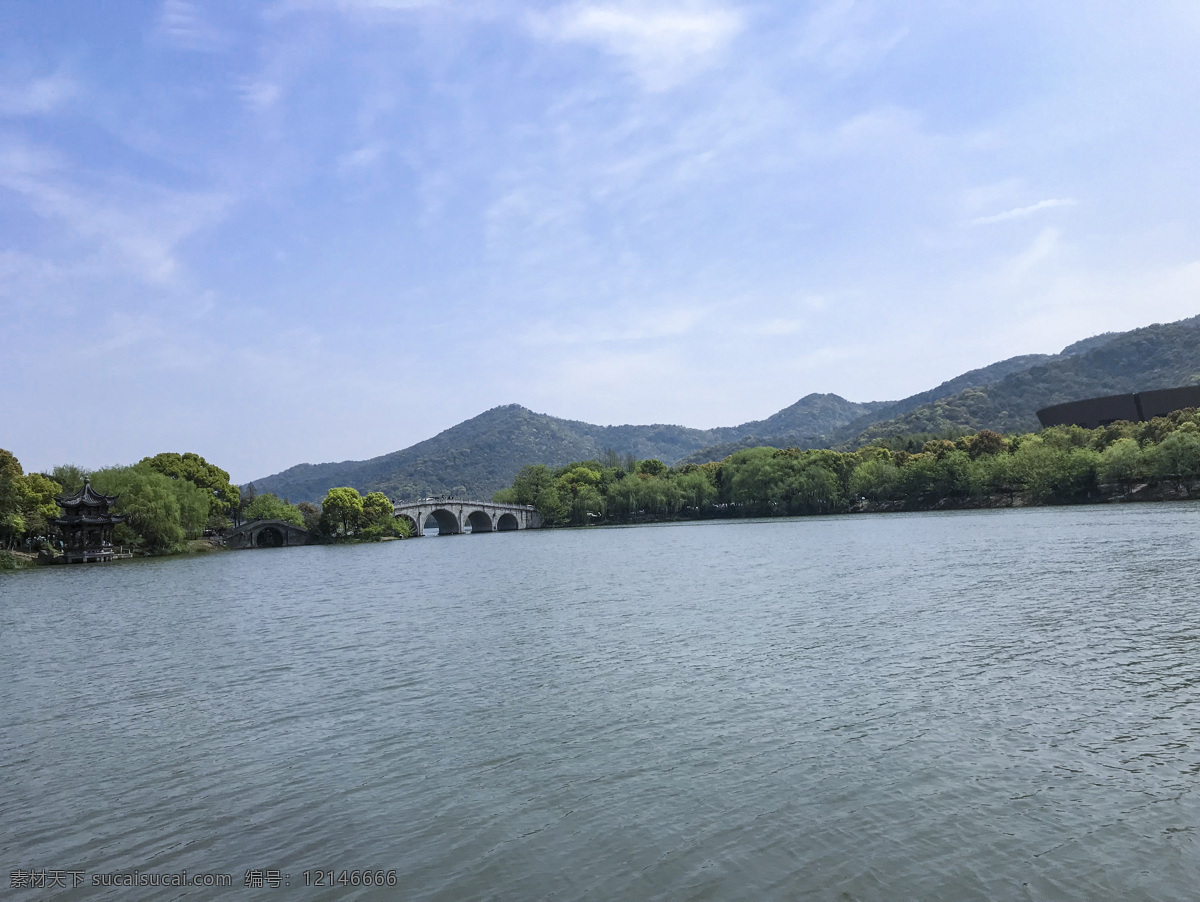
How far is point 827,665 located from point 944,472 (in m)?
103

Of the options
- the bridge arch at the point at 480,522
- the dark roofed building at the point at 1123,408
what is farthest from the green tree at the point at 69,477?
the dark roofed building at the point at 1123,408

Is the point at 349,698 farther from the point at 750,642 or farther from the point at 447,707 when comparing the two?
the point at 750,642

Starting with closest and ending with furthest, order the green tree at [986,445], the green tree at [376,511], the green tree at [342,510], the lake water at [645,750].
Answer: the lake water at [645,750] < the green tree at [986,445] < the green tree at [342,510] < the green tree at [376,511]

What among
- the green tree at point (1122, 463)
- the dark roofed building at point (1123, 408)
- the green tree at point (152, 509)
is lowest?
the green tree at point (1122, 463)

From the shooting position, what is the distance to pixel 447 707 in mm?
17203

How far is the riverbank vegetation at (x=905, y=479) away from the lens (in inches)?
3519

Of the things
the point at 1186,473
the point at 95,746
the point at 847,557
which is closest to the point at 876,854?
the point at 95,746

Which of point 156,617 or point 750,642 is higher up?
point 156,617

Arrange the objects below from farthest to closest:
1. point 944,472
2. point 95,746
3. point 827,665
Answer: point 944,472 < point 827,665 < point 95,746

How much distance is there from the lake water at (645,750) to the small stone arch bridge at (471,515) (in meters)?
118

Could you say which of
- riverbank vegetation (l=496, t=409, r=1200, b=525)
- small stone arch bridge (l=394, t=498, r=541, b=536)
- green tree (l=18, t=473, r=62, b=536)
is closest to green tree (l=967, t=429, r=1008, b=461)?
riverbank vegetation (l=496, t=409, r=1200, b=525)

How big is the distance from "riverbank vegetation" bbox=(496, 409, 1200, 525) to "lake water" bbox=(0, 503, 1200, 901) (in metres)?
68.1

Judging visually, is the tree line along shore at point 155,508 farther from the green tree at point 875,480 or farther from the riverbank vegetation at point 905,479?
the green tree at point 875,480

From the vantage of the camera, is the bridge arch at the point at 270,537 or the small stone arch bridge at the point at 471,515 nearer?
the bridge arch at the point at 270,537
